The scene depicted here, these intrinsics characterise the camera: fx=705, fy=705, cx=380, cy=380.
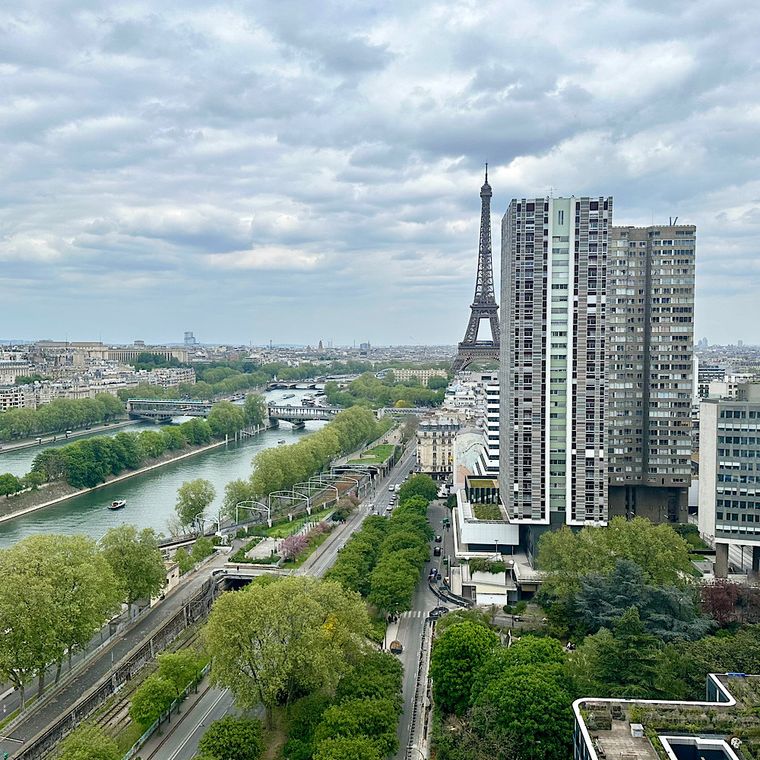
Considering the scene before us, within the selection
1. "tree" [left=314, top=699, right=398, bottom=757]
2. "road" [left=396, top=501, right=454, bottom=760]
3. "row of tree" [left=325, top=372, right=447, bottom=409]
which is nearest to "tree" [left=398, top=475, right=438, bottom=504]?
"road" [left=396, top=501, right=454, bottom=760]

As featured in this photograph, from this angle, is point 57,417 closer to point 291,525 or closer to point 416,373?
point 291,525

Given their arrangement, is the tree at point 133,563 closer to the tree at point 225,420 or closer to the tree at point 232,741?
the tree at point 232,741

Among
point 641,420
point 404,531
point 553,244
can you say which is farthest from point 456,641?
point 641,420

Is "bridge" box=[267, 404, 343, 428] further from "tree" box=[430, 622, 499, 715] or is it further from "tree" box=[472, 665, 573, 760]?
"tree" box=[472, 665, 573, 760]

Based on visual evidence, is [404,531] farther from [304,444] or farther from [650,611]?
[304,444]

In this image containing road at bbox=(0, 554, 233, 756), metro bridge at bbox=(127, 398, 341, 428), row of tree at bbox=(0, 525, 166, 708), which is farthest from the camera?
metro bridge at bbox=(127, 398, 341, 428)

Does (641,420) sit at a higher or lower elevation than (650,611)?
higher
